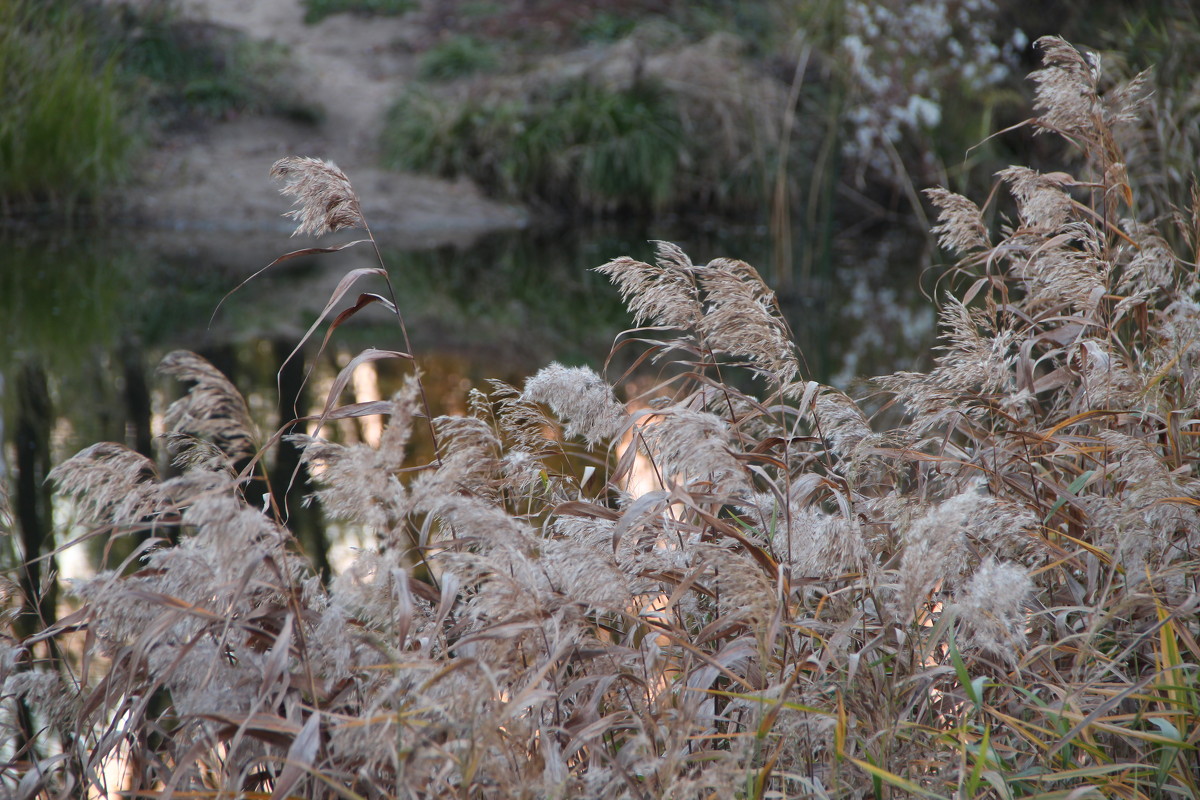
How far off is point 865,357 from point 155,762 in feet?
13.2

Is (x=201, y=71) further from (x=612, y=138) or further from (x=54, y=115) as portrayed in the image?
(x=612, y=138)

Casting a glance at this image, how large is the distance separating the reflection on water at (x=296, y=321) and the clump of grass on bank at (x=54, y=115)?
67 cm

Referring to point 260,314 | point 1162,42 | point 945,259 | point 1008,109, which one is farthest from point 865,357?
point 1008,109

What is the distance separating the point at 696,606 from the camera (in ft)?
5.77

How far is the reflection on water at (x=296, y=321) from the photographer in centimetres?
407

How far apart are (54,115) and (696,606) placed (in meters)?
8.09

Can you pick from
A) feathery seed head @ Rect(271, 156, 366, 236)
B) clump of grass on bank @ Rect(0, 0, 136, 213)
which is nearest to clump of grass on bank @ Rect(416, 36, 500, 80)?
clump of grass on bank @ Rect(0, 0, 136, 213)

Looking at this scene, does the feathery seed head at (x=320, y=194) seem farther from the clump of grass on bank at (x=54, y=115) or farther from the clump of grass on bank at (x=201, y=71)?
the clump of grass on bank at (x=201, y=71)

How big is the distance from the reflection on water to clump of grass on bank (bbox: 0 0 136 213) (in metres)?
0.67

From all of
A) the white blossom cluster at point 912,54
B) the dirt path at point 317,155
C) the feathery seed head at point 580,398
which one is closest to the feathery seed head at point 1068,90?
the feathery seed head at point 580,398

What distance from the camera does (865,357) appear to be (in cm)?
496

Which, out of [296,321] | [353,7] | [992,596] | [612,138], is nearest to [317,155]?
[612,138]

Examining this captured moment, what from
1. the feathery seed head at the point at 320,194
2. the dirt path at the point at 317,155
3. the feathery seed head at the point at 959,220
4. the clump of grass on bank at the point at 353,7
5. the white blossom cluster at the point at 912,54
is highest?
the feathery seed head at the point at 320,194

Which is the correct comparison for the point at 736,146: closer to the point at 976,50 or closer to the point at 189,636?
the point at 976,50
